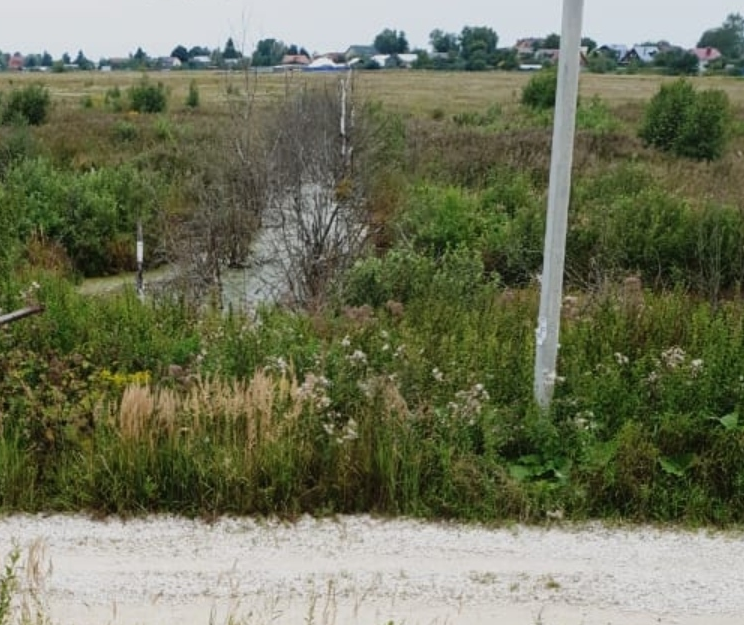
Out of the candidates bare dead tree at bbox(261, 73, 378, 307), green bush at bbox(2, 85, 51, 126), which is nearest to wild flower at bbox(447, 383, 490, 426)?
bare dead tree at bbox(261, 73, 378, 307)

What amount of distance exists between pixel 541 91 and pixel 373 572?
34.6 meters

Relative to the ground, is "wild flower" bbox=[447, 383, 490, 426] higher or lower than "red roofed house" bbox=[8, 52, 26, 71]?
lower

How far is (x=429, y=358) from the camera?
6.75 metres

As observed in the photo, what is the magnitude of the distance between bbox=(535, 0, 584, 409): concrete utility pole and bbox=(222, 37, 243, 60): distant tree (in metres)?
10.7

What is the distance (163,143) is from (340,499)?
23.8 m

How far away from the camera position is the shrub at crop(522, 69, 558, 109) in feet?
120

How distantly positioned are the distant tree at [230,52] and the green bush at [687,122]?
15477mm

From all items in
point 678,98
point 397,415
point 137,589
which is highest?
point 678,98

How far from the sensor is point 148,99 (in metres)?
42.9

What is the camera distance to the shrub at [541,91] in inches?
1439

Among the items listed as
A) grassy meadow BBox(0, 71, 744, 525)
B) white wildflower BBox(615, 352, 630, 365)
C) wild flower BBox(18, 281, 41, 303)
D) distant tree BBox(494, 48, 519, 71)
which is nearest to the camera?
grassy meadow BBox(0, 71, 744, 525)

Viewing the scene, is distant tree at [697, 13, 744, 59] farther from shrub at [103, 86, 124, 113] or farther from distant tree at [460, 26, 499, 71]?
shrub at [103, 86, 124, 113]

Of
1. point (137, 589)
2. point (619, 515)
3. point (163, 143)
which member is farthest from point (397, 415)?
point (163, 143)

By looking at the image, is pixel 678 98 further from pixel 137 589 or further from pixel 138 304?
pixel 137 589
